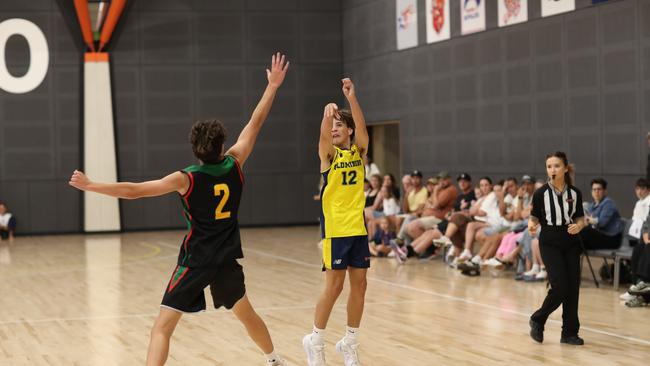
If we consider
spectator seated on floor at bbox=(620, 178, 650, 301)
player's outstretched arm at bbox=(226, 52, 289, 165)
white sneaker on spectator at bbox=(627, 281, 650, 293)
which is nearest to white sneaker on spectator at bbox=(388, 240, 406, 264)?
spectator seated on floor at bbox=(620, 178, 650, 301)

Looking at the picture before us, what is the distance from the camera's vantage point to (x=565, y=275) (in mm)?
7973

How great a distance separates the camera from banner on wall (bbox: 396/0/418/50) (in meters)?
19.6

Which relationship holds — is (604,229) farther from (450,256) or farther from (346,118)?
(346,118)

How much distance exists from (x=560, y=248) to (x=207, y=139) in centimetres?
373

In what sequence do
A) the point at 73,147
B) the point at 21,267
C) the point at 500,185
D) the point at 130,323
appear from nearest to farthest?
the point at 130,323 → the point at 500,185 → the point at 21,267 → the point at 73,147

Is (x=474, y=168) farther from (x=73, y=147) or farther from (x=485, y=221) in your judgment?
(x=73, y=147)

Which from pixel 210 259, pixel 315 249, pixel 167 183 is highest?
pixel 167 183

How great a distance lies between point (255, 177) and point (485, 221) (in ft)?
33.6

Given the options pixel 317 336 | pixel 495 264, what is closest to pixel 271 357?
pixel 317 336

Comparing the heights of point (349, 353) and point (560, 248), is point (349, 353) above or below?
below

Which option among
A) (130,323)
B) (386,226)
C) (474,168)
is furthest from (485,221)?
(130,323)

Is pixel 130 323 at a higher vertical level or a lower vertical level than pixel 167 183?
lower

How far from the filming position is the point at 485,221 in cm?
1398

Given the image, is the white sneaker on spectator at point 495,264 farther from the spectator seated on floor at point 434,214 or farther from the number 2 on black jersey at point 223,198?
the number 2 on black jersey at point 223,198
